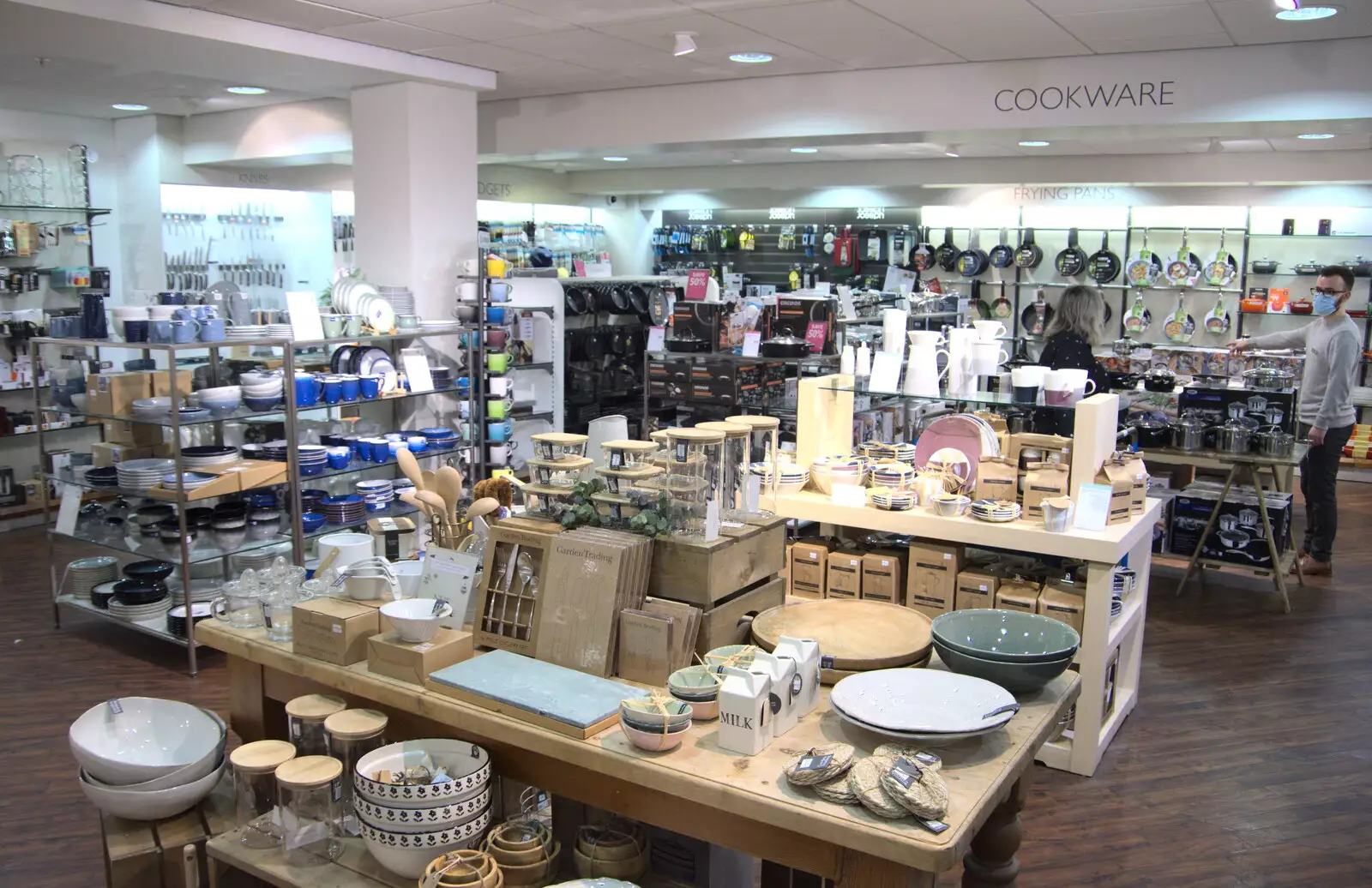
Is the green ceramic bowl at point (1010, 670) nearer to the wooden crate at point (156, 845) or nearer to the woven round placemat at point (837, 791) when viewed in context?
the woven round placemat at point (837, 791)

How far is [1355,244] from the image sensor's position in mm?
9906

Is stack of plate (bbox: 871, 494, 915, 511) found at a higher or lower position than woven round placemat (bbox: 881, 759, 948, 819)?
higher

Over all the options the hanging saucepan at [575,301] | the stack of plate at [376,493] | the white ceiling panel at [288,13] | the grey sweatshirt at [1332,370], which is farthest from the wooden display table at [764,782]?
the hanging saucepan at [575,301]

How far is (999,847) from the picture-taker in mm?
2434

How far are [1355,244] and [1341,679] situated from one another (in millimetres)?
6668

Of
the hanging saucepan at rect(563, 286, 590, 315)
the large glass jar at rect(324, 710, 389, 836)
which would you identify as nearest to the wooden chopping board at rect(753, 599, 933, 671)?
the large glass jar at rect(324, 710, 389, 836)

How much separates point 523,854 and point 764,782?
2.11 ft

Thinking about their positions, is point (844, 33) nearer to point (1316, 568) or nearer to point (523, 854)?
point (523, 854)

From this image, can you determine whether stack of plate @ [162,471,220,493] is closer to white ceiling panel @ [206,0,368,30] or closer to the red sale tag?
white ceiling panel @ [206,0,368,30]

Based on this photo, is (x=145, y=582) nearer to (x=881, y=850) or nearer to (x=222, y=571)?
(x=222, y=571)

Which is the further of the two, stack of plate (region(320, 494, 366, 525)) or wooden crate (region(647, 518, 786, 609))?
stack of plate (region(320, 494, 366, 525))

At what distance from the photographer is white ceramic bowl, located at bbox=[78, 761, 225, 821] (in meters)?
2.53

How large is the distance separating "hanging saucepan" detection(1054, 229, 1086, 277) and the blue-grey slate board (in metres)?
9.73

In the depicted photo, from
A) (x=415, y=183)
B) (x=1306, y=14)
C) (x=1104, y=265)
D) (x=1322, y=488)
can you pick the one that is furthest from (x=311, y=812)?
(x=1104, y=265)
